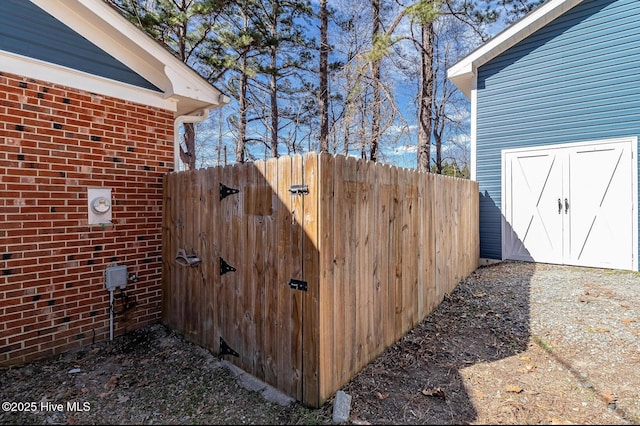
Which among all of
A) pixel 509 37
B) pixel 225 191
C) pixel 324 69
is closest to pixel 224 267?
pixel 225 191

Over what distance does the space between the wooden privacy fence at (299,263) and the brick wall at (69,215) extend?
0.34 meters

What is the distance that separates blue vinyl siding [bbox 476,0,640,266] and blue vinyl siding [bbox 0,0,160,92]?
7102 millimetres

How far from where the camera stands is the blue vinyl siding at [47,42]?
3.16 meters

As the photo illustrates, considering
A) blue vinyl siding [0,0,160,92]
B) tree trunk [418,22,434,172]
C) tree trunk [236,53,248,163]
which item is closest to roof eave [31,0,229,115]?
blue vinyl siding [0,0,160,92]

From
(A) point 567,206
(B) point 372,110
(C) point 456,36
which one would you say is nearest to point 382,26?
(B) point 372,110

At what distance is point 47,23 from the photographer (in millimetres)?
3408

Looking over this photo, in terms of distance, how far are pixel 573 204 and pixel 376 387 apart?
5.98m

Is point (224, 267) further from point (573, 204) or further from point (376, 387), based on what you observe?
point (573, 204)

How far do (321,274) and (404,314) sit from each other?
5.27 ft

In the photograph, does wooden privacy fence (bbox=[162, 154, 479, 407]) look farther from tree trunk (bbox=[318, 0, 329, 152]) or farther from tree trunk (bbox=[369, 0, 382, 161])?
tree trunk (bbox=[318, 0, 329, 152])

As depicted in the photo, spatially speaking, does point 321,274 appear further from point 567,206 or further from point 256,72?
point 256,72

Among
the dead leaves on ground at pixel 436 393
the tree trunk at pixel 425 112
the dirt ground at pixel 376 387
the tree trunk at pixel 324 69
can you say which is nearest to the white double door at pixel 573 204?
the tree trunk at pixel 425 112

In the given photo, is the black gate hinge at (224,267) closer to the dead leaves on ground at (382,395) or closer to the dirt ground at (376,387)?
the dirt ground at (376,387)

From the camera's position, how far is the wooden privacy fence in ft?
7.98
